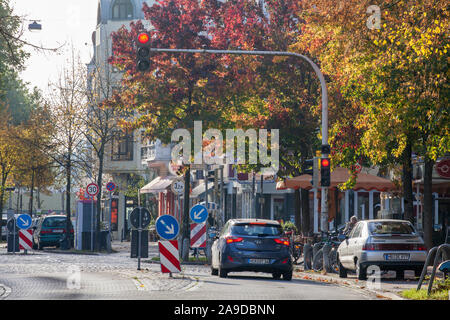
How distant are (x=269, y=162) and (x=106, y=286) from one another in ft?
57.3

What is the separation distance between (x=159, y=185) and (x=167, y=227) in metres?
39.1

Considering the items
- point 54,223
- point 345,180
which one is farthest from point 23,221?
point 345,180

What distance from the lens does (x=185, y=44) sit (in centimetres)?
3588

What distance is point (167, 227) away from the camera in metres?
23.7

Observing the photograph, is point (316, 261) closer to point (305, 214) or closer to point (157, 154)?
point (305, 214)

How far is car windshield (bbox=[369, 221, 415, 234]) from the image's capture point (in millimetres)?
23984

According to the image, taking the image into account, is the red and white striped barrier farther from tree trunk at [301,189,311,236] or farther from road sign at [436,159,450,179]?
road sign at [436,159,450,179]

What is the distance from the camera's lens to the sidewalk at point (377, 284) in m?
19.3

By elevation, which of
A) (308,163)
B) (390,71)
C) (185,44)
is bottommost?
(308,163)

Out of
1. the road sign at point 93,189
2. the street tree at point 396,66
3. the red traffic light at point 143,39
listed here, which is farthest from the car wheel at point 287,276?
the road sign at point 93,189

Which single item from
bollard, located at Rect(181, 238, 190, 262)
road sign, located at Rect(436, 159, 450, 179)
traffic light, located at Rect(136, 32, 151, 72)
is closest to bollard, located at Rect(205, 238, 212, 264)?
bollard, located at Rect(181, 238, 190, 262)

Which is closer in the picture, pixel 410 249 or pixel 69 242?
pixel 410 249
